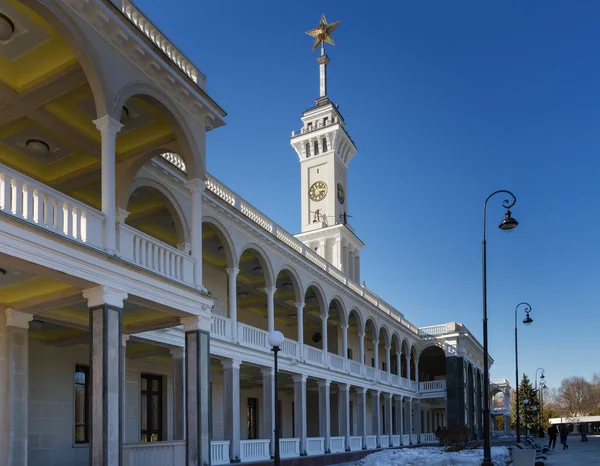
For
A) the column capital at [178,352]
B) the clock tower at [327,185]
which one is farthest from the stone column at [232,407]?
the clock tower at [327,185]

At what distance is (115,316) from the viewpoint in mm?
10766

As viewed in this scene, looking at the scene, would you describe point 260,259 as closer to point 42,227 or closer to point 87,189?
point 87,189

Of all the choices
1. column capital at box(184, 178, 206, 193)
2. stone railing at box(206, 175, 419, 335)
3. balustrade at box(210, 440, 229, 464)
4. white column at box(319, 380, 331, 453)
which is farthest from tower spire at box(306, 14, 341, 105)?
column capital at box(184, 178, 206, 193)

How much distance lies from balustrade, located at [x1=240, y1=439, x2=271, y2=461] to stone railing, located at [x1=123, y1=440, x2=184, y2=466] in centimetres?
995

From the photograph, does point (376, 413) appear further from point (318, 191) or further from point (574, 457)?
point (318, 191)

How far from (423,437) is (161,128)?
137 ft

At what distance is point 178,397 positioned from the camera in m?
17.1

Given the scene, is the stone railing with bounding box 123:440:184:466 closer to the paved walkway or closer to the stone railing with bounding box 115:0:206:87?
the stone railing with bounding box 115:0:206:87

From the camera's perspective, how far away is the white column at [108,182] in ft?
35.6

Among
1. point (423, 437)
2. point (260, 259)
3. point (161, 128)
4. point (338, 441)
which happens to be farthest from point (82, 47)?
point (423, 437)

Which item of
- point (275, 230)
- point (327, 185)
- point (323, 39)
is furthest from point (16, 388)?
point (323, 39)

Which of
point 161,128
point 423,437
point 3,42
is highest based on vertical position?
point 3,42

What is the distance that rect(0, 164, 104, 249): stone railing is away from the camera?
9.23 m

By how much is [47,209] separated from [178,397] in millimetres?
8770
